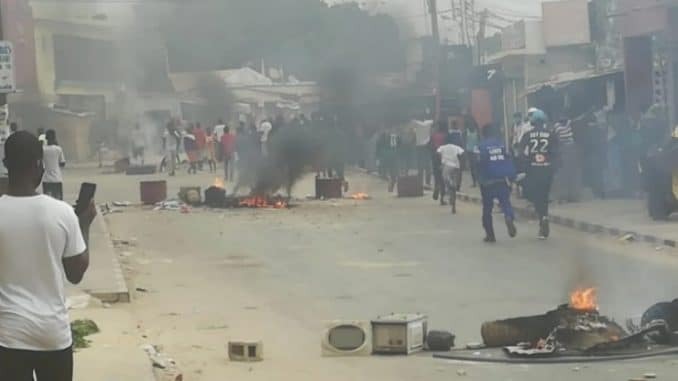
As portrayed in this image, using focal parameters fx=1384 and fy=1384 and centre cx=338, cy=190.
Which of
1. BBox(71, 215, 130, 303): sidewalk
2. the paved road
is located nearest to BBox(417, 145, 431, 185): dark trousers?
the paved road

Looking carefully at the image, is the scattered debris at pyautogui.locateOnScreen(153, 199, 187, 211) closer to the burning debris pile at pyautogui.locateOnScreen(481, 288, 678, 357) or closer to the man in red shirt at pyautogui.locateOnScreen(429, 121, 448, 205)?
the man in red shirt at pyautogui.locateOnScreen(429, 121, 448, 205)

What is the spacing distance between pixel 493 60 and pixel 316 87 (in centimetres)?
1005

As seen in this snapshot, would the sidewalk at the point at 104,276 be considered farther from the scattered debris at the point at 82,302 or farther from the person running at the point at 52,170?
Answer: the person running at the point at 52,170

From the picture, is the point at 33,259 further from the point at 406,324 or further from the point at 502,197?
the point at 502,197

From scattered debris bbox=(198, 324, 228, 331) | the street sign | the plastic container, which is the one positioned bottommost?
scattered debris bbox=(198, 324, 228, 331)

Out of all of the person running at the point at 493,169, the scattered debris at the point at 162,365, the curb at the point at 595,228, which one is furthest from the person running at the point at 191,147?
the scattered debris at the point at 162,365

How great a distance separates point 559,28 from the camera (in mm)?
39156

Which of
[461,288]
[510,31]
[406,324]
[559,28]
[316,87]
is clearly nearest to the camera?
[406,324]

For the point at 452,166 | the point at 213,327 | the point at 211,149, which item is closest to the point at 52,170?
the point at 452,166

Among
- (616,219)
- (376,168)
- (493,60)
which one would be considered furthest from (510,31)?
(616,219)

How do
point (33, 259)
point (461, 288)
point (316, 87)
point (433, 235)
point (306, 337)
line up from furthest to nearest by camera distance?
point (316, 87) < point (433, 235) < point (461, 288) < point (306, 337) < point (33, 259)

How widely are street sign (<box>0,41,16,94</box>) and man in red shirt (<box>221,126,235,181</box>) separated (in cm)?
1636

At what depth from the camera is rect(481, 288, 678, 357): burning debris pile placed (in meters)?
8.69

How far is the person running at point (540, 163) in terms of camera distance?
16922 millimetres
